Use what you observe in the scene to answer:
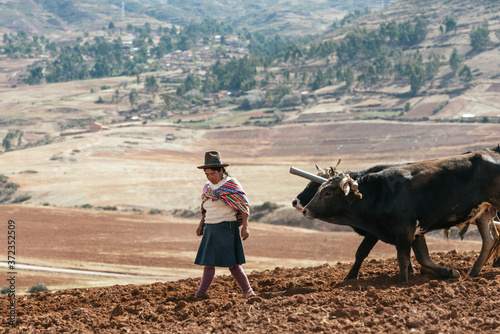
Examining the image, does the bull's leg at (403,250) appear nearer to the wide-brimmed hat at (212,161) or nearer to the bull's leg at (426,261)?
the bull's leg at (426,261)

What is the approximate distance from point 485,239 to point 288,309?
3.83 metres

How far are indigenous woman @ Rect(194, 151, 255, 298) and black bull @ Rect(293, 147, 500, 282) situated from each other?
1191mm

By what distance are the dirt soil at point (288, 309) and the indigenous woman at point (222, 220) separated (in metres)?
0.51

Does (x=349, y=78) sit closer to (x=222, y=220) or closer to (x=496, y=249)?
(x=496, y=249)

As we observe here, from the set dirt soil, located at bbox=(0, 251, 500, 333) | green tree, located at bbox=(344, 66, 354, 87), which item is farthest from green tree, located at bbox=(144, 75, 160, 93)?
dirt soil, located at bbox=(0, 251, 500, 333)

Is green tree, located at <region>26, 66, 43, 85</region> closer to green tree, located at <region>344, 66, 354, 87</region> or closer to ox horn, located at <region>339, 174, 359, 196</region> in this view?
green tree, located at <region>344, 66, 354, 87</region>

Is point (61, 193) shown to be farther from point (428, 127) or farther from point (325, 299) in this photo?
point (428, 127)

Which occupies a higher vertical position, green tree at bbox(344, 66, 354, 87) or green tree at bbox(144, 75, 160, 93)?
green tree at bbox(344, 66, 354, 87)

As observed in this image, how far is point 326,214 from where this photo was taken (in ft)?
32.7

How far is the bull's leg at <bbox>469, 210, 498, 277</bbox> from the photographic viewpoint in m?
10.0

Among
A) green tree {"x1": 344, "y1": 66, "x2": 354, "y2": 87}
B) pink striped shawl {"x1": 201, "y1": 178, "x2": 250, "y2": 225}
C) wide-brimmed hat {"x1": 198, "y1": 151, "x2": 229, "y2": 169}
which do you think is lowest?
green tree {"x1": 344, "y1": 66, "x2": 354, "y2": 87}

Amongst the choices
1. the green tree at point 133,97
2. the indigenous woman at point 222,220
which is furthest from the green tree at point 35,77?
the indigenous woman at point 222,220

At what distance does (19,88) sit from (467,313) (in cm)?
18236

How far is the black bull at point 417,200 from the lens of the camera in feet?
31.7
